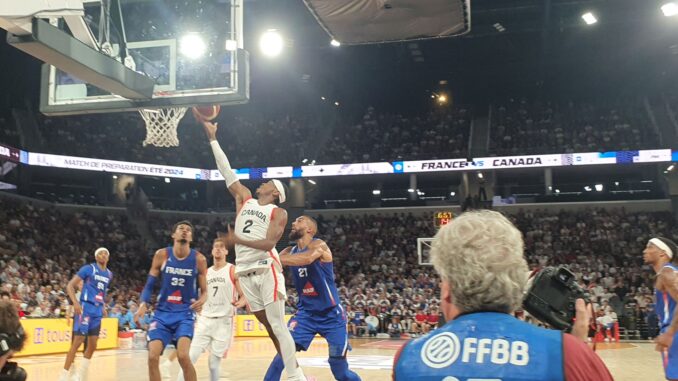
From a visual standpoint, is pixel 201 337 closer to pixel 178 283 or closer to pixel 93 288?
pixel 178 283

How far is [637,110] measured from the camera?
1187 inches

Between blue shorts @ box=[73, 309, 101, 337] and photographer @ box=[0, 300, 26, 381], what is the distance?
281 inches

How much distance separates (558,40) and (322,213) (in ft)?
44.5

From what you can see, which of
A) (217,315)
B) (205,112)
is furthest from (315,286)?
(205,112)

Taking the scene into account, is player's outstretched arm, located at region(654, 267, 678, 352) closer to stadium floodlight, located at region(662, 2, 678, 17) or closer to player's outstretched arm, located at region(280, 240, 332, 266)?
player's outstretched arm, located at region(280, 240, 332, 266)

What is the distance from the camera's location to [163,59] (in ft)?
28.2

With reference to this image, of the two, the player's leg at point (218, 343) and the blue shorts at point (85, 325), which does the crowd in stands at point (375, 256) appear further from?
the player's leg at point (218, 343)

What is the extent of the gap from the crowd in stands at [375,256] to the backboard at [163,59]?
1078 cm

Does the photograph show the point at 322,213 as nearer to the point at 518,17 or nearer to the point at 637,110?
the point at 518,17

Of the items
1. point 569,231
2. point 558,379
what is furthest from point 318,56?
point 558,379

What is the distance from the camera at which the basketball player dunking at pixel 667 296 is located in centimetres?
537

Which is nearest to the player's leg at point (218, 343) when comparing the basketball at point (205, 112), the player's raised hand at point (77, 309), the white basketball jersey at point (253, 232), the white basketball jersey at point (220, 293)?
the white basketball jersey at point (220, 293)

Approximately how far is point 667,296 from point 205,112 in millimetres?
5849

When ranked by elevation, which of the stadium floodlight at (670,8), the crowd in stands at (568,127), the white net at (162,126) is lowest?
the white net at (162,126)
